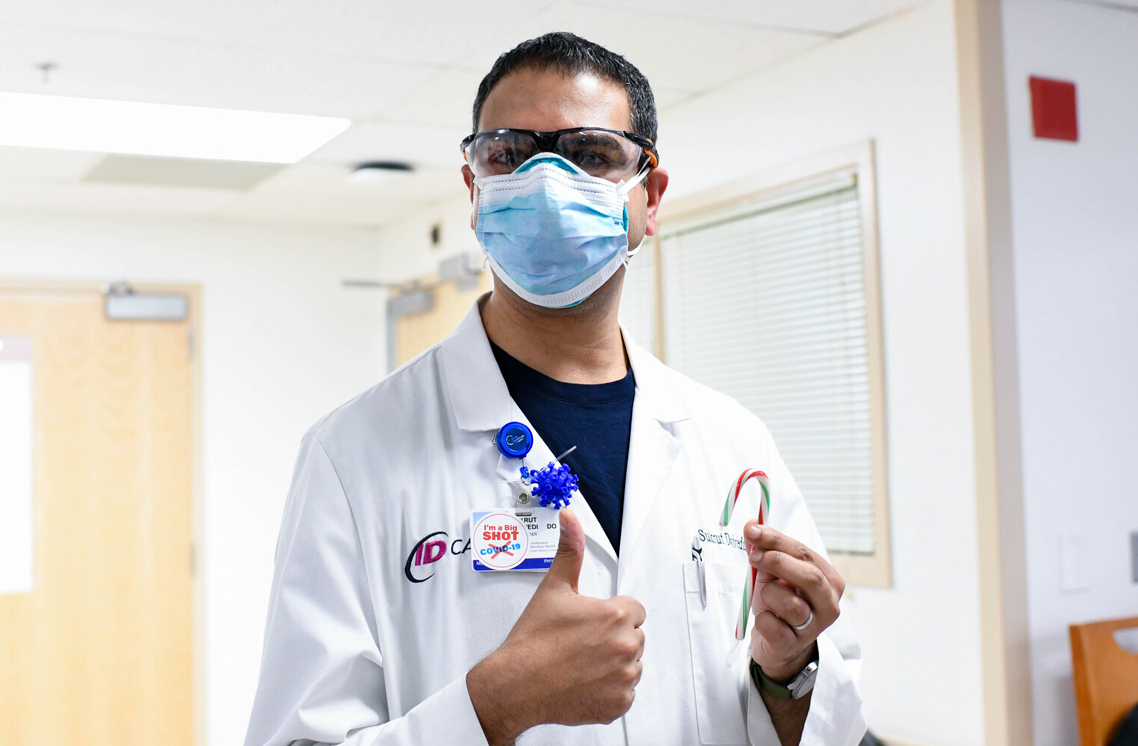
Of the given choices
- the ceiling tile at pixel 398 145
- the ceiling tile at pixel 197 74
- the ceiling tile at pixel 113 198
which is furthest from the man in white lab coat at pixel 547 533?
the ceiling tile at pixel 113 198

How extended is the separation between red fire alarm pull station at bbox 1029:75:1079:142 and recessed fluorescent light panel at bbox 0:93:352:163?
6.40 ft

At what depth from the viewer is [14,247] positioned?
4.40m

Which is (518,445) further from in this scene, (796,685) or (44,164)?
(44,164)

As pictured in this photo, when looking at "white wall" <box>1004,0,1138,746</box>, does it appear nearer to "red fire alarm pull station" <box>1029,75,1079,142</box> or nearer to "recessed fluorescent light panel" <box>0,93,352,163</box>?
"red fire alarm pull station" <box>1029,75,1079,142</box>

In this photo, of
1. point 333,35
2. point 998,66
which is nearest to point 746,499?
point 998,66

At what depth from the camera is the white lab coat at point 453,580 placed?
3.47 feet

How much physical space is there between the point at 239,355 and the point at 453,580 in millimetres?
3881

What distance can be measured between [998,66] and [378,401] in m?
1.73

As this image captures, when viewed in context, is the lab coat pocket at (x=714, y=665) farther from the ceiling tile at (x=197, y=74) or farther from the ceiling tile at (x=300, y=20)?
the ceiling tile at (x=197, y=74)

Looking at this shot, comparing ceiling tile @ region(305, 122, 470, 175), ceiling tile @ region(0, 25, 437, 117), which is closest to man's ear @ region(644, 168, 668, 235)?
Answer: ceiling tile @ region(0, 25, 437, 117)

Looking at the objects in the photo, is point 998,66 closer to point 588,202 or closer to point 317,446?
point 588,202

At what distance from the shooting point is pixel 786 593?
1123 mm

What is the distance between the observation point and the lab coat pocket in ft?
4.01

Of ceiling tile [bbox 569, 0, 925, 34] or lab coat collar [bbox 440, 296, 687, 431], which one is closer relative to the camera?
lab coat collar [bbox 440, 296, 687, 431]
